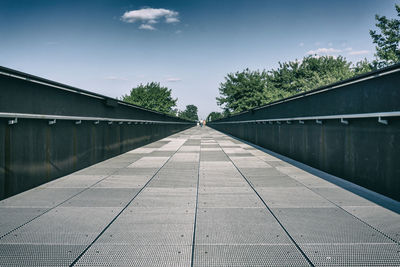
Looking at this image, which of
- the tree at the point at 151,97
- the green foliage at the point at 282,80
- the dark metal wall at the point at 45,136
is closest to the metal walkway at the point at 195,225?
the dark metal wall at the point at 45,136

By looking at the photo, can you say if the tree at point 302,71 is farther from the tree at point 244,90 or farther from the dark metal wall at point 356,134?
the dark metal wall at point 356,134

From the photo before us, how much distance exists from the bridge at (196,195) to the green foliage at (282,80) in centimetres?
4263

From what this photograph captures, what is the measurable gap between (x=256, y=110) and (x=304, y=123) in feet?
27.7

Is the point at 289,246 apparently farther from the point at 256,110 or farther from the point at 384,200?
the point at 256,110

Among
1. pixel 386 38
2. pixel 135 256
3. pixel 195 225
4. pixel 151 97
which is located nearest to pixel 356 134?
pixel 195 225

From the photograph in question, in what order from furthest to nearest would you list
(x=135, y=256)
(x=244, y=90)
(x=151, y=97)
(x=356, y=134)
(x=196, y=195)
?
(x=151, y=97), (x=244, y=90), (x=356, y=134), (x=196, y=195), (x=135, y=256)

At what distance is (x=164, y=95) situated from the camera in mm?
100125

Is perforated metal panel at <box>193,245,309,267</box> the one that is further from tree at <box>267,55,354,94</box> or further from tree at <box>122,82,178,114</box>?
tree at <box>122,82,178,114</box>

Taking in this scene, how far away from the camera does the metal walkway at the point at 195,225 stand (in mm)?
3021

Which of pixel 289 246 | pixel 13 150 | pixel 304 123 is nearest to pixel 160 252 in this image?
pixel 289 246

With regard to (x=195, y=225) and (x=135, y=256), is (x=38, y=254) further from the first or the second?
(x=195, y=225)

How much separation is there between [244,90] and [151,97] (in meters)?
42.9

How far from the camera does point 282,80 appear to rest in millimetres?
60031

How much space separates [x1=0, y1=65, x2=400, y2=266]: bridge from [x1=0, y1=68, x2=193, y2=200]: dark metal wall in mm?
31
